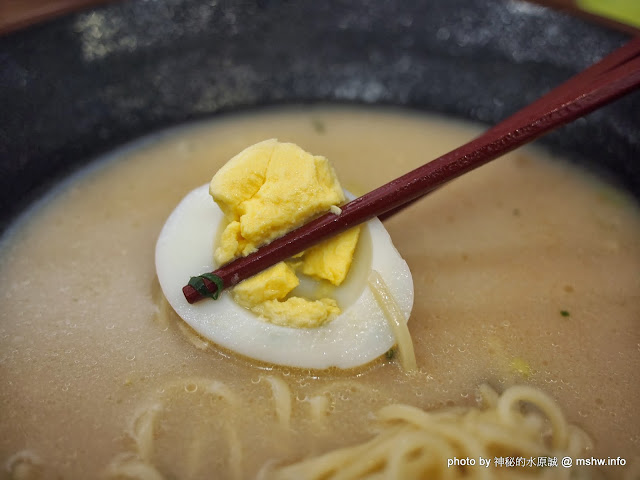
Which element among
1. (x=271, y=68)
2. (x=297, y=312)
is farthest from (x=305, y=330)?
(x=271, y=68)

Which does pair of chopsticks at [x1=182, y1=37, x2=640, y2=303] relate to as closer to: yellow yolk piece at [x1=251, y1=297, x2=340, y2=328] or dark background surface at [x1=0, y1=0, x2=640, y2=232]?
yellow yolk piece at [x1=251, y1=297, x2=340, y2=328]

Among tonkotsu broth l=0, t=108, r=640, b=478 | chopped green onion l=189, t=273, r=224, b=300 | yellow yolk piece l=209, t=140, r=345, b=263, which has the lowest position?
tonkotsu broth l=0, t=108, r=640, b=478

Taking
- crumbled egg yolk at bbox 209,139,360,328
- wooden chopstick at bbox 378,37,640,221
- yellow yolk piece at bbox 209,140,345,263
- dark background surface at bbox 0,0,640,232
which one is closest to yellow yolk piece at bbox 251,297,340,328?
crumbled egg yolk at bbox 209,139,360,328

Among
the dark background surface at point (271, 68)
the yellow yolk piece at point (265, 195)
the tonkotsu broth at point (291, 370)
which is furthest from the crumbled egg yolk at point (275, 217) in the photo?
the dark background surface at point (271, 68)

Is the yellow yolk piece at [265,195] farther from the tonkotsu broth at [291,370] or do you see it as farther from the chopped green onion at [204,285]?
the tonkotsu broth at [291,370]

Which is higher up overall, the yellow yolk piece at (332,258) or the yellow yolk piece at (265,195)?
the yellow yolk piece at (265,195)

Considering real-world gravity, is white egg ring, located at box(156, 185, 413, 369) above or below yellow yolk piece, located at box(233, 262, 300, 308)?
below

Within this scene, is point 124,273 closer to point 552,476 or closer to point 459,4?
point 552,476
